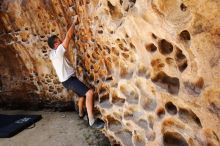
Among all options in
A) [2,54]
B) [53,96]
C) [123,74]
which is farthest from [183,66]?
[2,54]

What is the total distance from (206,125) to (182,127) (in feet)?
1.10

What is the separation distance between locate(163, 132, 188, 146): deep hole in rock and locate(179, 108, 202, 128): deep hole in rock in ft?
0.59

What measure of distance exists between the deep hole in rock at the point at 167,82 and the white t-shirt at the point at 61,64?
1.82 m

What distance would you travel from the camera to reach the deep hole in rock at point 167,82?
2883 millimetres

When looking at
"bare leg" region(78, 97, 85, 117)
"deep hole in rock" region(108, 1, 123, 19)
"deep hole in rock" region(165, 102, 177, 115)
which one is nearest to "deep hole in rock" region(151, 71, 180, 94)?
"deep hole in rock" region(165, 102, 177, 115)

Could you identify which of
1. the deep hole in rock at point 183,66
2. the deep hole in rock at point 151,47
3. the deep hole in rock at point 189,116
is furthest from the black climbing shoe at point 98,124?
the deep hole in rock at point 183,66

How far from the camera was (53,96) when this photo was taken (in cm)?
597

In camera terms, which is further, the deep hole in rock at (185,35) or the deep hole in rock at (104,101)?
the deep hole in rock at (104,101)

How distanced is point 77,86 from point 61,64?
13.4 inches

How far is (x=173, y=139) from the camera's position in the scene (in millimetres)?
3004

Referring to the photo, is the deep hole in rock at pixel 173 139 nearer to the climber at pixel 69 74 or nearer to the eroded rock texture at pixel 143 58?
the eroded rock texture at pixel 143 58

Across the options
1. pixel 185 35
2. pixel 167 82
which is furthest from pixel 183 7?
pixel 167 82

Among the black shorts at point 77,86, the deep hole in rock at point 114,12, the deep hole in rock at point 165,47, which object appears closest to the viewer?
the deep hole in rock at point 165,47

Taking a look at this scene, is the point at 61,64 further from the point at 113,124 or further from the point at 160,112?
the point at 160,112
